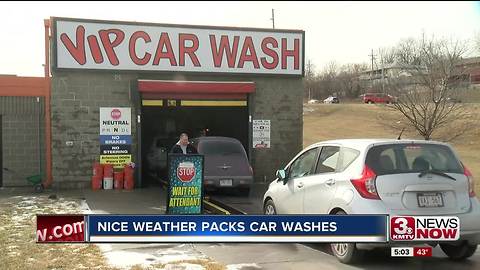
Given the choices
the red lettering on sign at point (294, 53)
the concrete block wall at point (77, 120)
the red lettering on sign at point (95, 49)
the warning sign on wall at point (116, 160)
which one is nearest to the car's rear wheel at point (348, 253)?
the warning sign on wall at point (116, 160)

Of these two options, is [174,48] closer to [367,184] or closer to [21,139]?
[21,139]

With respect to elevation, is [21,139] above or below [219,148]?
above

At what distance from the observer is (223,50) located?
55.8 ft

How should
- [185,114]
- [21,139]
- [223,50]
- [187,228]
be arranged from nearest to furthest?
[187,228]
[21,139]
[223,50]
[185,114]

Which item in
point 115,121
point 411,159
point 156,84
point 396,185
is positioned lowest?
point 396,185

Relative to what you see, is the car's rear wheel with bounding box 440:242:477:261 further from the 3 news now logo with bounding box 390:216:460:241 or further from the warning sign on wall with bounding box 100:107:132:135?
the warning sign on wall with bounding box 100:107:132:135

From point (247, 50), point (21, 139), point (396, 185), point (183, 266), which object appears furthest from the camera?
point (247, 50)

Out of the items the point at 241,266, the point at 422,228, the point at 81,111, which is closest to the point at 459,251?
the point at 422,228

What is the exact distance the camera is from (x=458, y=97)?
62.7ft

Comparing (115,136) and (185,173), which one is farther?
(115,136)

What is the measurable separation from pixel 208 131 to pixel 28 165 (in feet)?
23.7

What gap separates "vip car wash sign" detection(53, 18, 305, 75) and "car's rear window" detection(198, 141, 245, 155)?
2.76 metres

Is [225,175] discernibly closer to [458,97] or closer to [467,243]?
[467,243]

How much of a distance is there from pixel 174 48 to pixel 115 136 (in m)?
3.16
